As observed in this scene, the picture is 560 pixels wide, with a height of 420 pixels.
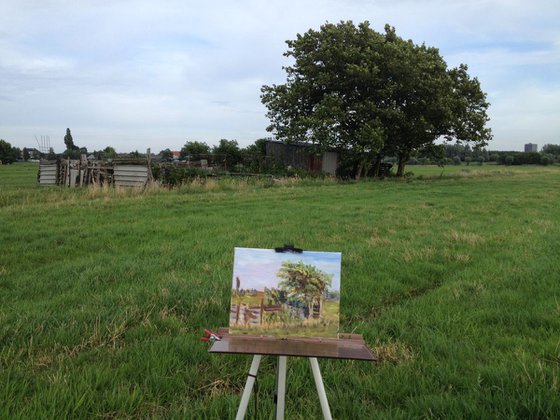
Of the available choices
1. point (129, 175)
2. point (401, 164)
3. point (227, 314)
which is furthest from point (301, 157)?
point (227, 314)

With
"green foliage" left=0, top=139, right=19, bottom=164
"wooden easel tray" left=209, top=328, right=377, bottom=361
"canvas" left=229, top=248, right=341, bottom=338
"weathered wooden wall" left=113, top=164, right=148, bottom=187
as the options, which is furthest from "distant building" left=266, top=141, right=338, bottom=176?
"green foliage" left=0, top=139, right=19, bottom=164

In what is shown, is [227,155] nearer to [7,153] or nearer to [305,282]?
[305,282]

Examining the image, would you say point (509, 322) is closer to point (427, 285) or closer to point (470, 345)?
point (470, 345)

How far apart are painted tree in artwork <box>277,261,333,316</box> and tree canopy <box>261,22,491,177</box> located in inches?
977

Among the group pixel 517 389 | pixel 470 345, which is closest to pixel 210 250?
pixel 470 345

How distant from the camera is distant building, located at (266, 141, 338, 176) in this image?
3212 cm

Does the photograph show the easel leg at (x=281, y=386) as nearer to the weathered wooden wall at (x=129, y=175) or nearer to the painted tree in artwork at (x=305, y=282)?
the painted tree in artwork at (x=305, y=282)

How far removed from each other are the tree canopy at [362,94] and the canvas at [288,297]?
81.3 feet

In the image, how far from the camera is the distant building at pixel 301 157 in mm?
32125

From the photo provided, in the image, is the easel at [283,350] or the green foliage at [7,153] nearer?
the easel at [283,350]

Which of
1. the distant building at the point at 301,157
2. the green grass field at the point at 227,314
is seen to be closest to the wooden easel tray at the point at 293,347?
the green grass field at the point at 227,314

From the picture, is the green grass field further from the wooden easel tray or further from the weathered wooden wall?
the weathered wooden wall

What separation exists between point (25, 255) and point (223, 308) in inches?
188

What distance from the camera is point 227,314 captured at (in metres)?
4.84
